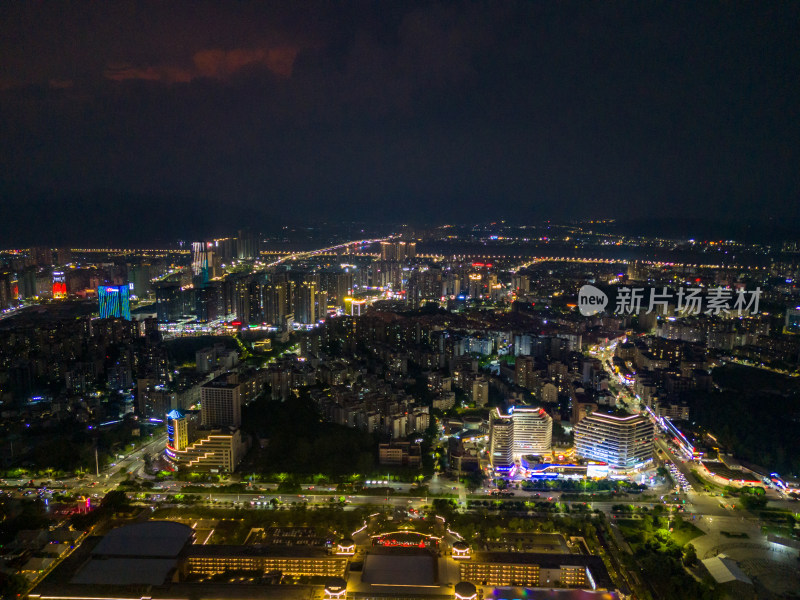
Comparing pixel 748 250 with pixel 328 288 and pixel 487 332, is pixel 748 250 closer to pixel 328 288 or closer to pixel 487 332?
pixel 487 332

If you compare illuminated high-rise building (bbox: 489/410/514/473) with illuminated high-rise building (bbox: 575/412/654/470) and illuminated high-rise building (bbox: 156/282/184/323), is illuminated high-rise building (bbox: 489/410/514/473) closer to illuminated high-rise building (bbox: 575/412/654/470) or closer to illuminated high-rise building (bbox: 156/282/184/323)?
illuminated high-rise building (bbox: 575/412/654/470)

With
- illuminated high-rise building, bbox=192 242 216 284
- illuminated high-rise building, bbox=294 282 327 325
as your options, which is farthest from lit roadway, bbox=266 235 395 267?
illuminated high-rise building, bbox=294 282 327 325

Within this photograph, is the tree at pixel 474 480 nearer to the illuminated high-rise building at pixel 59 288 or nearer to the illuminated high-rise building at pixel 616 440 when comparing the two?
the illuminated high-rise building at pixel 616 440

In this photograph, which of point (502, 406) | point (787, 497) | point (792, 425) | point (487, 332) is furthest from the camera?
point (487, 332)

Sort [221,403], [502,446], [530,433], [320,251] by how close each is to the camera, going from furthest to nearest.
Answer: [320,251]
[221,403]
[530,433]
[502,446]

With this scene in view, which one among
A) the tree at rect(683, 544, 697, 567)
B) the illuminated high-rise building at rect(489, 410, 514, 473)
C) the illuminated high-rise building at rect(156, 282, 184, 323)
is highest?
the illuminated high-rise building at rect(156, 282, 184, 323)

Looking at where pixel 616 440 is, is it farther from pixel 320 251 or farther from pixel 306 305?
pixel 320 251

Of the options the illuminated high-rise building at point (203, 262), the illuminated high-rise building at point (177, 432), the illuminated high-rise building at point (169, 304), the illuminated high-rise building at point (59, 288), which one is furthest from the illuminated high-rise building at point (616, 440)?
the illuminated high-rise building at point (59, 288)

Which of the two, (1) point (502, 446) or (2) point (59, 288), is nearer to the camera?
(1) point (502, 446)

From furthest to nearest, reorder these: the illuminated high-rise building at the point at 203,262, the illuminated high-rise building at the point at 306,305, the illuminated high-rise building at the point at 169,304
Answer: the illuminated high-rise building at the point at 203,262 < the illuminated high-rise building at the point at 169,304 < the illuminated high-rise building at the point at 306,305

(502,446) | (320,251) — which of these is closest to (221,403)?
(502,446)

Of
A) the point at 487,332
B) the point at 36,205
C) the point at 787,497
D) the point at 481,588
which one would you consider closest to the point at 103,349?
the point at 487,332
